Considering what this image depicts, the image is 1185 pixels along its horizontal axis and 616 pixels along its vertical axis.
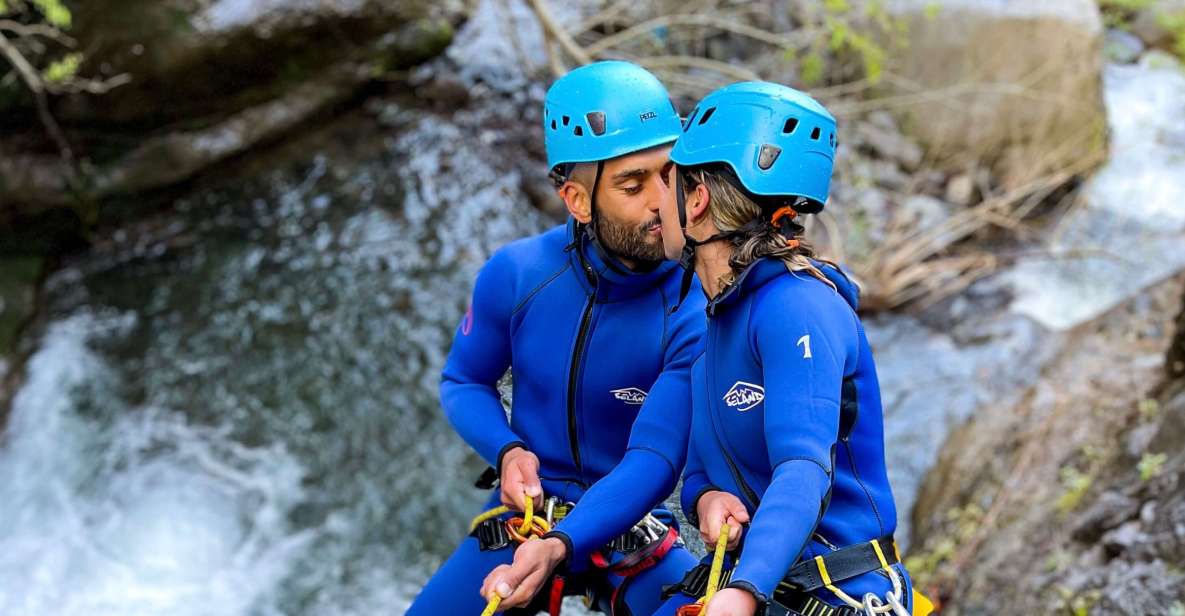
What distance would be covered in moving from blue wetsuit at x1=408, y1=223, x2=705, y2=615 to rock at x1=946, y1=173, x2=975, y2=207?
20.2ft

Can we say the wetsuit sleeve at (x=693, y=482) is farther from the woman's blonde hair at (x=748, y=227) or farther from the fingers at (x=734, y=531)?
the woman's blonde hair at (x=748, y=227)

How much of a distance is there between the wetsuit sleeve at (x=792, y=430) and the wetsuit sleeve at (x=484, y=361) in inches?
37.5

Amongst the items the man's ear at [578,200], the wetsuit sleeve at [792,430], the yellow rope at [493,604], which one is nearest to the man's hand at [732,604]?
the wetsuit sleeve at [792,430]

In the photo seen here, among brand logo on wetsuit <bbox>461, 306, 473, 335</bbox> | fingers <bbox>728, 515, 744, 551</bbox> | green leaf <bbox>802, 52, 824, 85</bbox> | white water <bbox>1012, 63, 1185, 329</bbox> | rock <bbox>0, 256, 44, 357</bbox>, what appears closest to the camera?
fingers <bbox>728, 515, 744, 551</bbox>

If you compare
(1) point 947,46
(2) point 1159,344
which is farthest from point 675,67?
(2) point 1159,344

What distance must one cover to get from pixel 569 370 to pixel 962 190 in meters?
6.39

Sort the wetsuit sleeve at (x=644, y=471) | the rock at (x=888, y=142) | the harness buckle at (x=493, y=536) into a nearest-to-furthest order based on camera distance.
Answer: the wetsuit sleeve at (x=644, y=471), the harness buckle at (x=493, y=536), the rock at (x=888, y=142)

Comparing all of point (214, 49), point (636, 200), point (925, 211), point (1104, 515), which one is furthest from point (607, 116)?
point (214, 49)

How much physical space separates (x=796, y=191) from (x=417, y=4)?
7.60 metres

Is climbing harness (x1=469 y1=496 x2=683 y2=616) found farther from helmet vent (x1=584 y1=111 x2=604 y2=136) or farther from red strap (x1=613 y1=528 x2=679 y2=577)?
helmet vent (x1=584 y1=111 x2=604 y2=136)

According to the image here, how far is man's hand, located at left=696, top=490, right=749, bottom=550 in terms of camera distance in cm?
216

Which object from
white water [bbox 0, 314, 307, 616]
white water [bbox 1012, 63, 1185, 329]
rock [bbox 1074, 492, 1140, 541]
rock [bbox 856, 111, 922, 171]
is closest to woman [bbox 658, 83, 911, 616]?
rock [bbox 1074, 492, 1140, 541]

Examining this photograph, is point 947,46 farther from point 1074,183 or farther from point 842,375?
point 842,375

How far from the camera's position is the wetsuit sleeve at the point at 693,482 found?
2.36m
